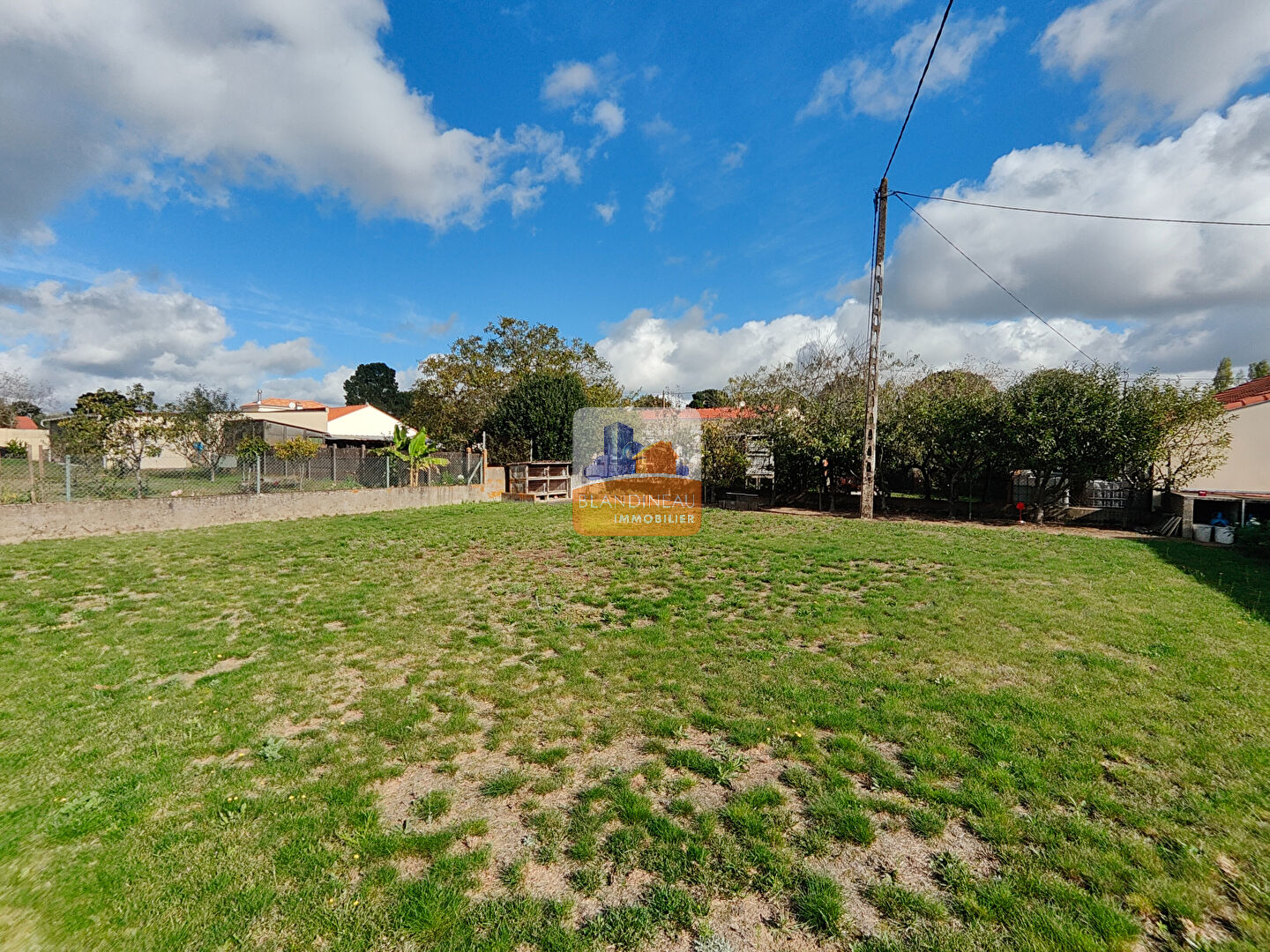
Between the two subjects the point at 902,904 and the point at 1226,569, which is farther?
the point at 1226,569

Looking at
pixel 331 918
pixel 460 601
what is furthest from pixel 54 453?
pixel 331 918

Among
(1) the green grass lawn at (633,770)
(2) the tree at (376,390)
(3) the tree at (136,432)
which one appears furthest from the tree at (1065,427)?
(2) the tree at (376,390)

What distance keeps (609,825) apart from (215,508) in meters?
14.2

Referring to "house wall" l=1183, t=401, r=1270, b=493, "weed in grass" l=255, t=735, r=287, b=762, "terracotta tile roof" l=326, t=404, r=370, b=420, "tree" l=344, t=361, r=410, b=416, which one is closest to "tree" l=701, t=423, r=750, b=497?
"house wall" l=1183, t=401, r=1270, b=493

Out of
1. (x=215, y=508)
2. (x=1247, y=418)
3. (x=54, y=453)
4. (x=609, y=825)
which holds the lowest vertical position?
(x=609, y=825)

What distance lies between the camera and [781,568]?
27.9 ft

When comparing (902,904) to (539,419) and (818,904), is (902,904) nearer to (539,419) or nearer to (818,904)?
(818,904)

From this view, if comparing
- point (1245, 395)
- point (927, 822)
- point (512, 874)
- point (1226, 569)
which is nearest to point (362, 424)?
point (512, 874)

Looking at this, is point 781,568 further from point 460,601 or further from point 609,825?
point 609,825

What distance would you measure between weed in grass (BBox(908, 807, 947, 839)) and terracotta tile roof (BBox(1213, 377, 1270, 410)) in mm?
17413

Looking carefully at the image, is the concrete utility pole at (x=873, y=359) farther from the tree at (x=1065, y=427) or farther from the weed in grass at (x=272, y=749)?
the weed in grass at (x=272, y=749)

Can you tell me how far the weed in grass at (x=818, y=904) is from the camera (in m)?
2.13

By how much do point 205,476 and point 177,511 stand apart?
1.69 metres

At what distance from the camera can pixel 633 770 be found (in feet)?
10.6
